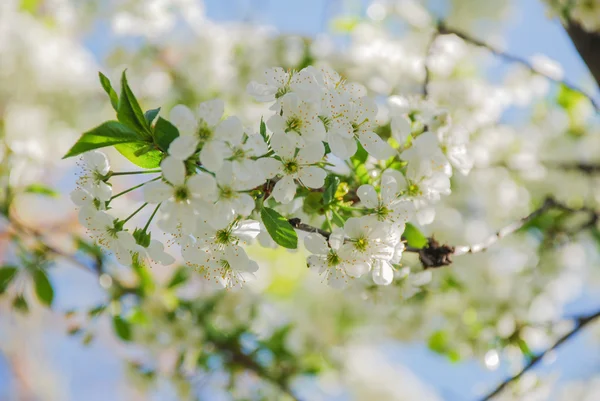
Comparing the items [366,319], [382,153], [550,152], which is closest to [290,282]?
[366,319]

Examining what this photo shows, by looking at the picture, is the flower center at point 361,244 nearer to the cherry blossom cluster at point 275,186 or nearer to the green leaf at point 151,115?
the cherry blossom cluster at point 275,186

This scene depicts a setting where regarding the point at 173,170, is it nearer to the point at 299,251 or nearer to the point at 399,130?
the point at 399,130

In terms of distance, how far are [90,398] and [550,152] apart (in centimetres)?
397

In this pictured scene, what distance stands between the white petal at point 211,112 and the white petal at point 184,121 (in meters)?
0.01

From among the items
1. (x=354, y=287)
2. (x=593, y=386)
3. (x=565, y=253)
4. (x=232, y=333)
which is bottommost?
(x=593, y=386)

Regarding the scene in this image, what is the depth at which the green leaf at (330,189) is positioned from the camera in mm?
682

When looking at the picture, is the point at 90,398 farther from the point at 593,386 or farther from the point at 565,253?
the point at 565,253

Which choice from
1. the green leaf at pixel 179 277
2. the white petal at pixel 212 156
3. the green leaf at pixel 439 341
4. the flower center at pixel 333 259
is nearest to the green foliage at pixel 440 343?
the green leaf at pixel 439 341

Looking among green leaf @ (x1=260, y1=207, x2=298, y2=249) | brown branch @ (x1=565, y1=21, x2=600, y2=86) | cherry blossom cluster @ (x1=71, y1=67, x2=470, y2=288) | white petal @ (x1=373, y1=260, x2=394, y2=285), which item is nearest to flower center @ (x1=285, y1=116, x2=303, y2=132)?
cherry blossom cluster @ (x1=71, y1=67, x2=470, y2=288)

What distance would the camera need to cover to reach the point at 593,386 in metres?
2.86

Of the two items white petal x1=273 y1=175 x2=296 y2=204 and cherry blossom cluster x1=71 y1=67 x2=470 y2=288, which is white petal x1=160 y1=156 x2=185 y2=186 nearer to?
cherry blossom cluster x1=71 y1=67 x2=470 y2=288

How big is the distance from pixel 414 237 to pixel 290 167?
229 millimetres

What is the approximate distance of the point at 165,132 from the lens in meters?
0.62

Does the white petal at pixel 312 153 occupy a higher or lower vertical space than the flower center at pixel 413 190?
higher
